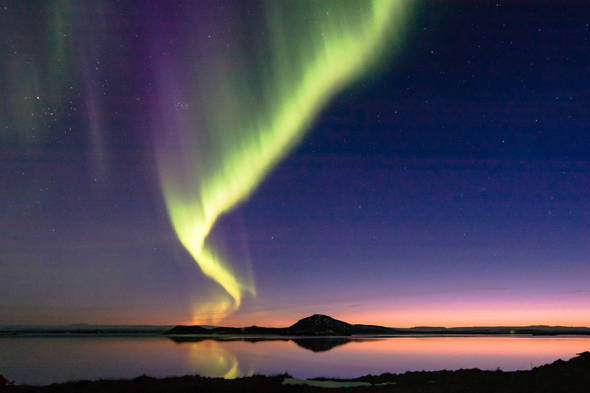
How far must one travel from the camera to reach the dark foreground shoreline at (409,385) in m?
26.3

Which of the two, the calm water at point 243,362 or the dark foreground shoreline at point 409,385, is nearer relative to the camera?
the dark foreground shoreline at point 409,385

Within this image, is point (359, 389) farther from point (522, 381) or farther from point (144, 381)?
point (144, 381)

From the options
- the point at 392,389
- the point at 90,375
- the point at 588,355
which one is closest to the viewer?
the point at 392,389

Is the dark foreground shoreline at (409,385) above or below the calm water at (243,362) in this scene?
above

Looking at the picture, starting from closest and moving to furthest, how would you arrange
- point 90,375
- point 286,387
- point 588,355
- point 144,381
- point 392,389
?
point 392,389, point 286,387, point 144,381, point 588,355, point 90,375

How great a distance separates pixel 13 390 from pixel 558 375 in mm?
28032

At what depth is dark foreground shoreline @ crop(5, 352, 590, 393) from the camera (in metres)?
26.3

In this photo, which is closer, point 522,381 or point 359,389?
point 359,389

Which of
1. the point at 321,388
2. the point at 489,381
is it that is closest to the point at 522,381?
the point at 489,381

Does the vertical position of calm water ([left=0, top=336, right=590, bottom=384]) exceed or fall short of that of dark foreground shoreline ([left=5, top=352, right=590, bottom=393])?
it falls short

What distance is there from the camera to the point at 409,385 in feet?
91.6

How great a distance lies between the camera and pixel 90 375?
190 feet

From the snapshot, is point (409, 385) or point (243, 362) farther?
point (243, 362)

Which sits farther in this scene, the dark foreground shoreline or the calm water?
the calm water
